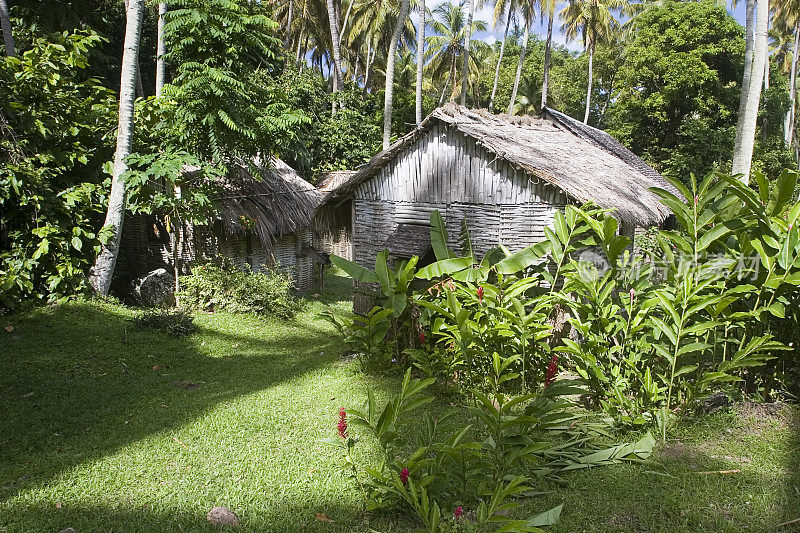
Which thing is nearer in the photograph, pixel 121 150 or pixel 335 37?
pixel 121 150

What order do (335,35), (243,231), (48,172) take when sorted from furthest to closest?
(335,35)
(243,231)
(48,172)

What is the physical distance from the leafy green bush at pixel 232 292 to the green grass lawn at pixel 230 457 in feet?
9.25

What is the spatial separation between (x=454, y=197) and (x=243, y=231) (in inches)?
190

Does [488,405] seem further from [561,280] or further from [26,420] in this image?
[26,420]

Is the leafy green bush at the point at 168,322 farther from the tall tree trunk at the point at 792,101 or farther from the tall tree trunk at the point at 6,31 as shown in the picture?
the tall tree trunk at the point at 792,101

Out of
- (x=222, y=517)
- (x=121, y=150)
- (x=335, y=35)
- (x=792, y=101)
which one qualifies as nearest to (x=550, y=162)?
(x=222, y=517)

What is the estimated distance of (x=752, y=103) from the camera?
9.36 m

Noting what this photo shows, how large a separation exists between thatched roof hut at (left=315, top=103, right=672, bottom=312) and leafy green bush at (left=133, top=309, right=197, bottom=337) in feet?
9.15

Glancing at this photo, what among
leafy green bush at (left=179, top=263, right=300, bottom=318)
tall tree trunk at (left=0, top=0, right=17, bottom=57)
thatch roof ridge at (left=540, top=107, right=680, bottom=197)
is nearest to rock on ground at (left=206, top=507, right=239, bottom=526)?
leafy green bush at (left=179, top=263, right=300, bottom=318)

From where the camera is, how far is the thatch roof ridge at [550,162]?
23.6ft

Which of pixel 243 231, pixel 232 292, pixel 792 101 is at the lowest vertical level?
pixel 232 292

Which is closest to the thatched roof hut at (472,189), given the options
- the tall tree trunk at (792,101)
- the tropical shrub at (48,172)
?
the tropical shrub at (48,172)

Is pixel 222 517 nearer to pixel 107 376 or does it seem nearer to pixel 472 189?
pixel 107 376

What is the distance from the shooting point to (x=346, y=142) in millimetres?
20219
